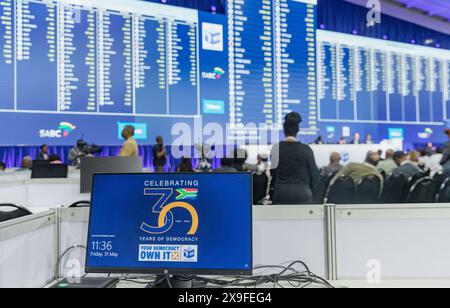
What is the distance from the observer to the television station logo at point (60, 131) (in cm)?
556

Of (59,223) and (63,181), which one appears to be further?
(63,181)

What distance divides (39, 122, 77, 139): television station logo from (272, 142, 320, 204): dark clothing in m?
4.30

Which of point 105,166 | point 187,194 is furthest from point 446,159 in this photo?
point 187,194

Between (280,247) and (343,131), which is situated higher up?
(343,131)

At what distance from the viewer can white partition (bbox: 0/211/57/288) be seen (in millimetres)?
1037

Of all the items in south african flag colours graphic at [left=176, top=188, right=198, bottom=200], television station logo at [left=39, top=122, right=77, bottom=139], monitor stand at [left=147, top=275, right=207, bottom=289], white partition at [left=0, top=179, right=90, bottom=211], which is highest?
television station logo at [left=39, top=122, right=77, bottom=139]

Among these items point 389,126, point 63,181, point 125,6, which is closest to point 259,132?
point 125,6

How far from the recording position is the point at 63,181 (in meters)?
2.67

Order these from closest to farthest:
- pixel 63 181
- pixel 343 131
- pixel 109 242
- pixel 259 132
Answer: pixel 109 242, pixel 63 181, pixel 259 132, pixel 343 131

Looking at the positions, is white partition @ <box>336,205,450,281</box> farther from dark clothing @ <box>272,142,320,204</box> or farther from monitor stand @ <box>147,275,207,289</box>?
dark clothing @ <box>272,142,320,204</box>

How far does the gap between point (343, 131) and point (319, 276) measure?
22.3ft

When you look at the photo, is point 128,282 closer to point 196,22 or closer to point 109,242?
point 109,242

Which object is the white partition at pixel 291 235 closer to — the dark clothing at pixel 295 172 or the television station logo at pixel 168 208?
the television station logo at pixel 168 208

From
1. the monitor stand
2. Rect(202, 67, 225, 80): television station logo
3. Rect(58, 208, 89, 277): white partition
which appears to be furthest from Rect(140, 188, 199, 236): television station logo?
Rect(202, 67, 225, 80): television station logo
